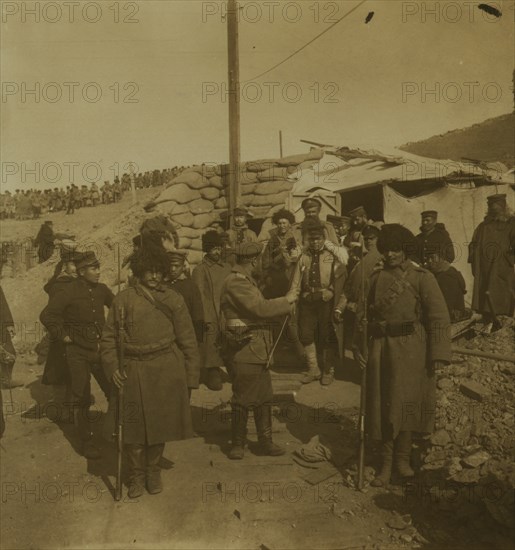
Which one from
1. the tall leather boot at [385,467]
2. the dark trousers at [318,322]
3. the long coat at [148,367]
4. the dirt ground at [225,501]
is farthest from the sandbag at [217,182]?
the tall leather boot at [385,467]

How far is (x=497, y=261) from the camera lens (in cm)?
852

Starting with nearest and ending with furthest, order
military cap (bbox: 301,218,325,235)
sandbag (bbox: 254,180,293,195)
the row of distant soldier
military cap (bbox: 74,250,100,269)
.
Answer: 1. military cap (bbox: 74,250,100,269)
2. military cap (bbox: 301,218,325,235)
3. sandbag (bbox: 254,180,293,195)
4. the row of distant soldier

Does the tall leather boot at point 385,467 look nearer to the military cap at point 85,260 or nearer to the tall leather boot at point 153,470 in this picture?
the tall leather boot at point 153,470

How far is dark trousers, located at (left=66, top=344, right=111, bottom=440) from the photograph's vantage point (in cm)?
562

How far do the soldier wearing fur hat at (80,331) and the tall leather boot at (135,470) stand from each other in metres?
1.05

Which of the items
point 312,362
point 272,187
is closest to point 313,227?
point 312,362

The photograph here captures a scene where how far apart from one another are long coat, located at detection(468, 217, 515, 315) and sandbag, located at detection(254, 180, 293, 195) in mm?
3864

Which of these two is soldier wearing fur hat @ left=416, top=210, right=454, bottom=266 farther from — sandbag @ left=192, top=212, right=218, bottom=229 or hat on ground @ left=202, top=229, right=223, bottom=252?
sandbag @ left=192, top=212, right=218, bottom=229

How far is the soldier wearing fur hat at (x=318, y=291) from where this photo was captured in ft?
23.3

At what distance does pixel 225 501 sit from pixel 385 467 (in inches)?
52.4

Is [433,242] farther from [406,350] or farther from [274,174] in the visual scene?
[274,174]

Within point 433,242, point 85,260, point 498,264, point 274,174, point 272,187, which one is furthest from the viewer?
point 274,174

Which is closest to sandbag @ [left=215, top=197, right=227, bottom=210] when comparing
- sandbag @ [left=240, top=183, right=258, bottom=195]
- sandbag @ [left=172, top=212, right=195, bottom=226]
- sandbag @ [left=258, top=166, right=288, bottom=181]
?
sandbag @ [left=240, top=183, right=258, bottom=195]

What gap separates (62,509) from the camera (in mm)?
4543
